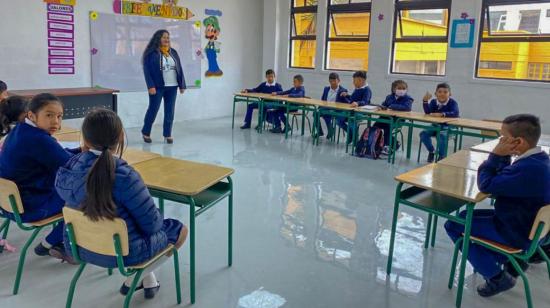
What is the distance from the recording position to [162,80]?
232 inches

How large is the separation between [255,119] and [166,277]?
6.31 m

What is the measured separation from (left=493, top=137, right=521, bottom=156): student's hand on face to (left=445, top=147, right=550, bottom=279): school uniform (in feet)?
0.09

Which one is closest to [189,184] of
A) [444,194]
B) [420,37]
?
[444,194]

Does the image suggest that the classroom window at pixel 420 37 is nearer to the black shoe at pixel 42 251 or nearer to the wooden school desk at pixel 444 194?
the wooden school desk at pixel 444 194

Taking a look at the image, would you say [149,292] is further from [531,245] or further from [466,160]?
[466,160]

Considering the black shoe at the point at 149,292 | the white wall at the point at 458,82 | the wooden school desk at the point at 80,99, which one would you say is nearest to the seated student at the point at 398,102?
the white wall at the point at 458,82

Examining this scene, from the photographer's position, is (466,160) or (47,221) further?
(466,160)

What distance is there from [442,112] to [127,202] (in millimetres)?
4584

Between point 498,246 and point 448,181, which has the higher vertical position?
point 448,181

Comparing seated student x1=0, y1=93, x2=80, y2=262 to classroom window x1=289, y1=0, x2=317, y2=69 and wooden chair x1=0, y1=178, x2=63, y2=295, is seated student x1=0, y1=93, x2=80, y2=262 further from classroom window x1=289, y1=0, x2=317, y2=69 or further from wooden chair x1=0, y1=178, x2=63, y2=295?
classroom window x1=289, y1=0, x2=317, y2=69

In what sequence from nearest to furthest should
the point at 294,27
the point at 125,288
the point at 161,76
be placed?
the point at 125,288, the point at 161,76, the point at 294,27

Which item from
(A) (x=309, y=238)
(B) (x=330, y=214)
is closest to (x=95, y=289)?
(A) (x=309, y=238)

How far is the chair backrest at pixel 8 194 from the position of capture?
205 centimetres

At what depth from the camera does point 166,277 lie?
2445 mm
